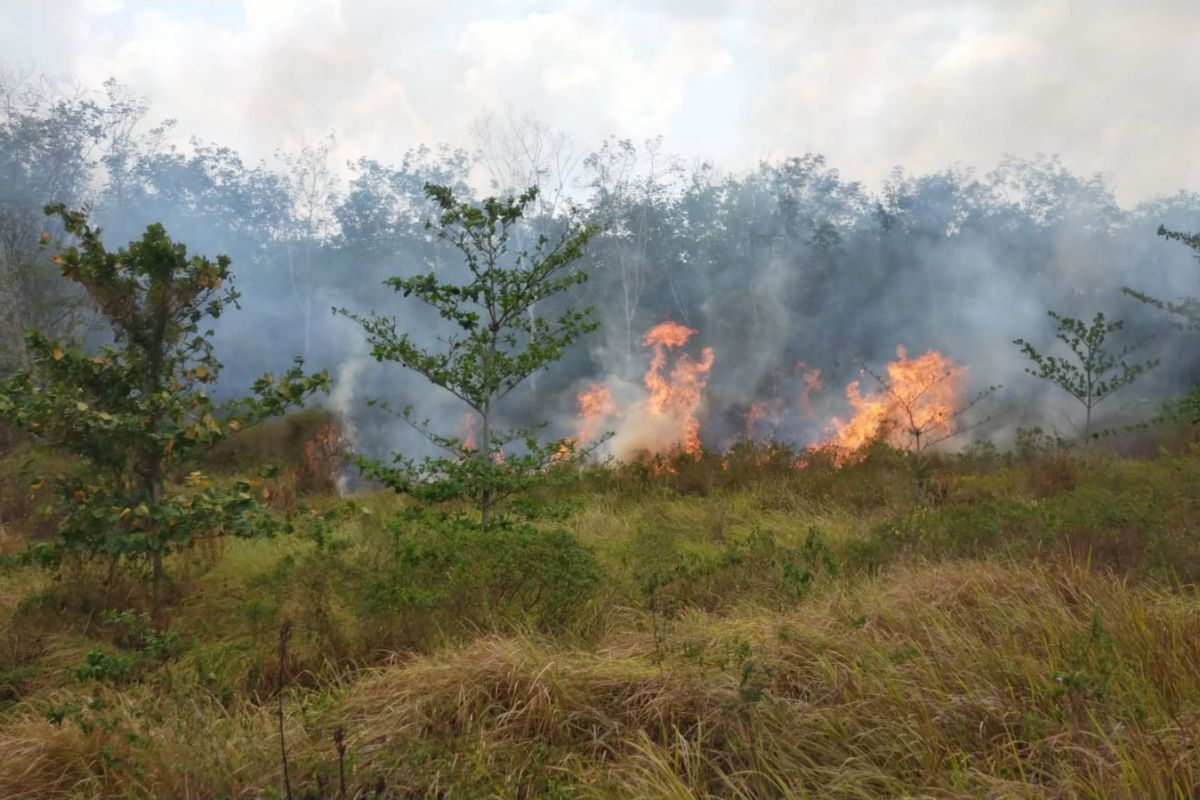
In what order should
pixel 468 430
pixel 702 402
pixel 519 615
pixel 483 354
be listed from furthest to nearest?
1. pixel 702 402
2. pixel 468 430
3. pixel 483 354
4. pixel 519 615

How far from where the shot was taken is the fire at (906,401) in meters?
17.7

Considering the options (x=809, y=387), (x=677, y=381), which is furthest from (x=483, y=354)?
(x=809, y=387)

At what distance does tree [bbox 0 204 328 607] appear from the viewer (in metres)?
4.91

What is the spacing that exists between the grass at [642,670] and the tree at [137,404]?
574mm

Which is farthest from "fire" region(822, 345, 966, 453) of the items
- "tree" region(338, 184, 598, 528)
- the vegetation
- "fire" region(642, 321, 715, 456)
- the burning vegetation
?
"tree" region(338, 184, 598, 528)

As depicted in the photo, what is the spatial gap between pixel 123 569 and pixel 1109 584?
20.8 feet

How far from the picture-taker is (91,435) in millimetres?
5098

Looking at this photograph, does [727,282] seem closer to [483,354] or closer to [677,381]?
[677,381]

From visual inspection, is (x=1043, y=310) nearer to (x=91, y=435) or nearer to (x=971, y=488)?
(x=971, y=488)

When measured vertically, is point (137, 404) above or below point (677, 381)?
below

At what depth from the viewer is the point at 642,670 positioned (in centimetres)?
400

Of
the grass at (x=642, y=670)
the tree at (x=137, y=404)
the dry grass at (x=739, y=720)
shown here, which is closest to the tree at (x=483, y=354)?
the grass at (x=642, y=670)

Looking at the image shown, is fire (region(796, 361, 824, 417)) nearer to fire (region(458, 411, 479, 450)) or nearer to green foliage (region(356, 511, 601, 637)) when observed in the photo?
fire (region(458, 411, 479, 450))

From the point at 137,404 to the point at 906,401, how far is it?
53.2 feet
